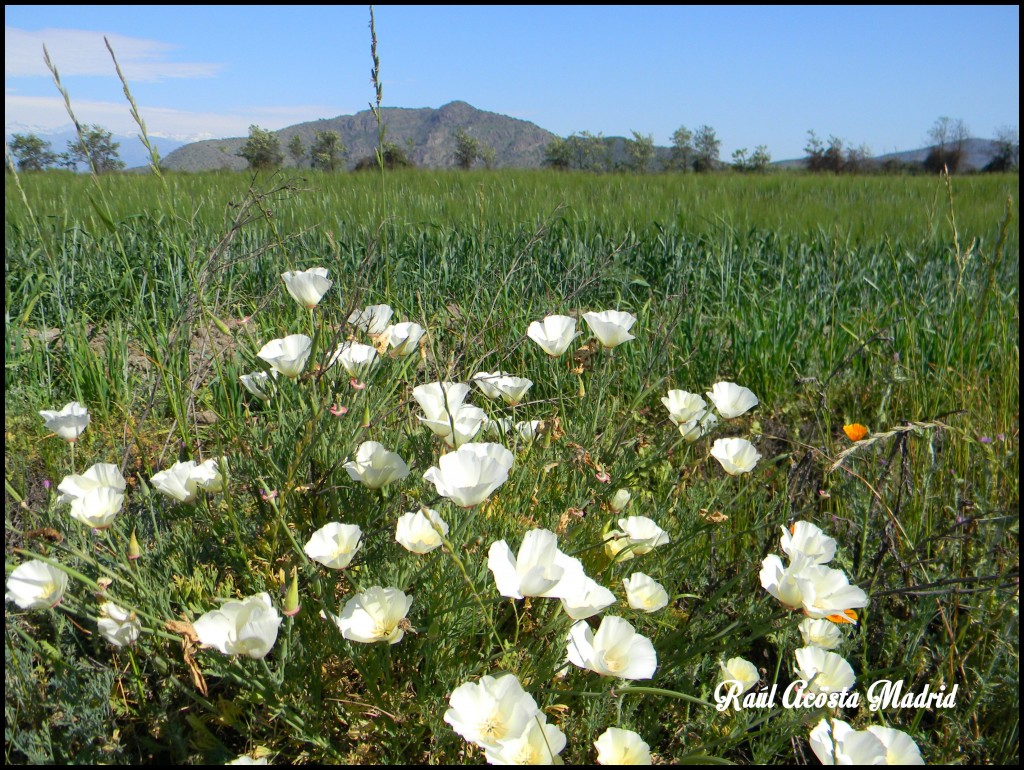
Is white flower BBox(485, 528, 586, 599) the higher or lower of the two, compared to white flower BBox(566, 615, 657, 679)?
higher

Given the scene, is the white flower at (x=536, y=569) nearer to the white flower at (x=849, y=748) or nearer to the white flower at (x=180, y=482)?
the white flower at (x=849, y=748)

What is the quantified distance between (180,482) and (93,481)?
0.16m

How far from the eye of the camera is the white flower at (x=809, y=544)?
1197 millimetres

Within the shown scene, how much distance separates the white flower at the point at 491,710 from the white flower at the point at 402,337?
2.36 ft

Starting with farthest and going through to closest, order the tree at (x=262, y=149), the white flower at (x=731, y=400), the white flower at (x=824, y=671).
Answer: the tree at (x=262, y=149) < the white flower at (x=731, y=400) < the white flower at (x=824, y=671)

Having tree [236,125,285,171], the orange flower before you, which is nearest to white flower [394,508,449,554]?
tree [236,125,285,171]

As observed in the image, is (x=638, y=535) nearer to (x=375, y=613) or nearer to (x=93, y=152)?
(x=375, y=613)

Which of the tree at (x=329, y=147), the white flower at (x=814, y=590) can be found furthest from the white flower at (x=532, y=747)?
the tree at (x=329, y=147)

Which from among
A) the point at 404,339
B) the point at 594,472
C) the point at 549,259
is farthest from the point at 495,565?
the point at 549,259

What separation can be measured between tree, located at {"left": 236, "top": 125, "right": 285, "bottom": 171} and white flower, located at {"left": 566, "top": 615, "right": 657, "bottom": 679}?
4.81 ft

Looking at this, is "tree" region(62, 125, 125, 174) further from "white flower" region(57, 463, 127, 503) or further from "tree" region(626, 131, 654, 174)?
"tree" region(626, 131, 654, 174)

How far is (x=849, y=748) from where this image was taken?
938mm

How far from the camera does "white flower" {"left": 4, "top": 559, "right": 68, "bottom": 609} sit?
3.43 ft

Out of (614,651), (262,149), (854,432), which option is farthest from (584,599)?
(262,149)
